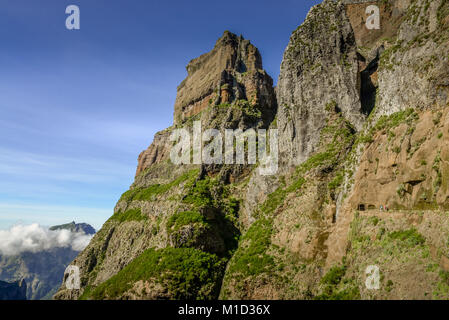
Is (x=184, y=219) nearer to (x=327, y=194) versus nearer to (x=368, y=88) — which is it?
(x=327, y=194)

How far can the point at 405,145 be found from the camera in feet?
101

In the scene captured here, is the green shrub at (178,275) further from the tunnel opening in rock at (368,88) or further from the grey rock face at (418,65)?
the tunnel opening in rock at (368,88)

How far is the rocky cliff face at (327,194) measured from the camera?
2752 cm

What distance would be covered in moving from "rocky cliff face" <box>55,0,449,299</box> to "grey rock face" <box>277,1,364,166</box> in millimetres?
237

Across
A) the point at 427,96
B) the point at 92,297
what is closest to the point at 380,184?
the point at 427,96

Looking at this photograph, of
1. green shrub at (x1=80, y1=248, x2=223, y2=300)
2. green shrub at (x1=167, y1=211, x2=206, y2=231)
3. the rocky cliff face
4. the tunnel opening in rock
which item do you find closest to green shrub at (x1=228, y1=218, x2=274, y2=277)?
the rocky cliff face

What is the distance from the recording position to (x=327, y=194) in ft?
139

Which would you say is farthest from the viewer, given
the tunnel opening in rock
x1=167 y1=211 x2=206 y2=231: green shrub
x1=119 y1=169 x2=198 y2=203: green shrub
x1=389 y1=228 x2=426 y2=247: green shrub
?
x1=119 y1=169 x2=198 y2=203: green shrub

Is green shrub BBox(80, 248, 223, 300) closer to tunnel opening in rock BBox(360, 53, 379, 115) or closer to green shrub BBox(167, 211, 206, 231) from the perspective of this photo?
green shrub BBox(167, 211, 206, 231)

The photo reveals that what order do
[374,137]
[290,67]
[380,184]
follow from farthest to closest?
[290,67], [374,137], [380,184]

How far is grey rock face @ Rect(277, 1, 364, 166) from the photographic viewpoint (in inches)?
2010
